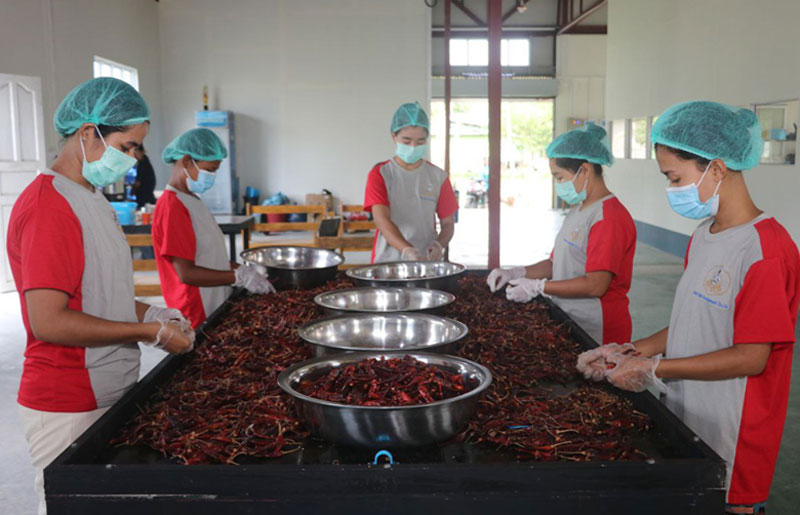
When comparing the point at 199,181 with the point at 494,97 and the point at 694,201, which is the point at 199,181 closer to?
the point at 694,201

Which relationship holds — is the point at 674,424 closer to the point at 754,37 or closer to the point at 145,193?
the point at 754,37

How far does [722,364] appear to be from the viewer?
6.02 ft

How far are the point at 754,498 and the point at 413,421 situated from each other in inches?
44.3

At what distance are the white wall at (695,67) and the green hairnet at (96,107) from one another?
312 inches

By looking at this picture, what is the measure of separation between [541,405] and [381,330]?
670mm

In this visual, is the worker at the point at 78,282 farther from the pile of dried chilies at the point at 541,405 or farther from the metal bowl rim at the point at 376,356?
the pile of dried chilies at the point at 541,405

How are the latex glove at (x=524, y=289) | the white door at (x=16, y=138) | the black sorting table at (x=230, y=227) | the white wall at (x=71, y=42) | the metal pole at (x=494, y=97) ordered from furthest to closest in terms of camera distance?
the white wall at (x=71, y=42), the white door at (x=16, y=138), the black sorting table at (x=230, y=227), the metal pole at (x=494, y=97), the latex glove at (x=524, y=289)

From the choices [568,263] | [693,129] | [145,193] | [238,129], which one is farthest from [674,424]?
[238,129]

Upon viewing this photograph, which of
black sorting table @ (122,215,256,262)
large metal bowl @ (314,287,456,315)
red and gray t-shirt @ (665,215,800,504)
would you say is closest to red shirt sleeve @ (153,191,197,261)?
large metal bowl @ (314,287,456,315)

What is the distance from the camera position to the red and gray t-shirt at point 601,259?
2.82 m

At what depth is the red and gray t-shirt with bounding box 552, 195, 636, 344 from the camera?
9.27 feet

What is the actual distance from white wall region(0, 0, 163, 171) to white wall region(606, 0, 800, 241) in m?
9.42

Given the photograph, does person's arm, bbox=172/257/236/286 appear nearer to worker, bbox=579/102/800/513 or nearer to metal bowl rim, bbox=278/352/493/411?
metal bowl rim, bbox=278/352/493/411

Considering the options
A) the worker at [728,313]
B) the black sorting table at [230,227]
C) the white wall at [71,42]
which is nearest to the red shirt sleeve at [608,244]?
the worker at [728,313]
